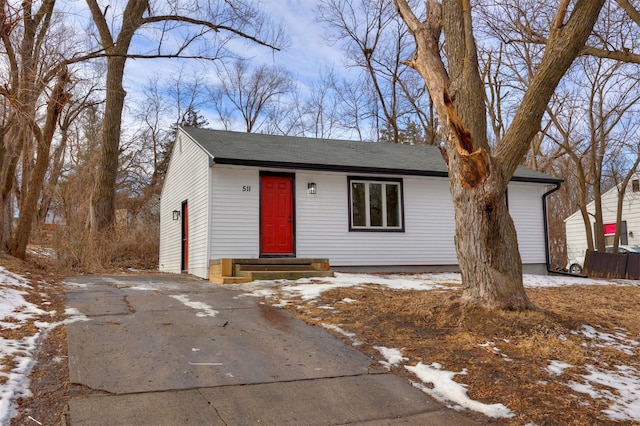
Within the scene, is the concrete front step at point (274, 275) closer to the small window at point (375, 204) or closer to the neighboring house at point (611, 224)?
the small window at point (375, 204)

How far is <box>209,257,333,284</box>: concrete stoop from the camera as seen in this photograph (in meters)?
9.09

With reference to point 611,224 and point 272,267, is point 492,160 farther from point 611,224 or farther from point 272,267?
point 611,224

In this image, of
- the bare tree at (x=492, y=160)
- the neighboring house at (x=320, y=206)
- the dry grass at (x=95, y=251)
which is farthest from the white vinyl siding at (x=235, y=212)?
the bare tree at (x=492, y=160)

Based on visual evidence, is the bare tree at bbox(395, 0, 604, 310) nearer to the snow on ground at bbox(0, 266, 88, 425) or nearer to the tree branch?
the snow on ground at bbox(0, 266, 88, 425)

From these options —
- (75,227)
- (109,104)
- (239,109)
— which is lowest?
(75,227)

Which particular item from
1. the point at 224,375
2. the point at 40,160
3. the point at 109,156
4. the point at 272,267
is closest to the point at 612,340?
the point at 224,375

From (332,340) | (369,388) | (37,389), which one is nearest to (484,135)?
(332,340)

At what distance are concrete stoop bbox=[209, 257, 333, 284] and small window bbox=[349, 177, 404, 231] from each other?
7.03ft

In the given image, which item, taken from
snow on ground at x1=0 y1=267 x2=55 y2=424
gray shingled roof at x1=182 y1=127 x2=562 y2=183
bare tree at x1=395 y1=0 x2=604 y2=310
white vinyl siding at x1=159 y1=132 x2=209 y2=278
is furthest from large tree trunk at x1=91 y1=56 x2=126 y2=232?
bare tree at x1=395 y1=0 x2=604 y2=310

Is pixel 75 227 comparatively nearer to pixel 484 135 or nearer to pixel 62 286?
pixel 62 286

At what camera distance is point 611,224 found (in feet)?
79.3

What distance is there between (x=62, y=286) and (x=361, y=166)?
271 inches

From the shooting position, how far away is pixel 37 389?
3.10 m

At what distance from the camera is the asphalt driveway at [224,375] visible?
2.88m
